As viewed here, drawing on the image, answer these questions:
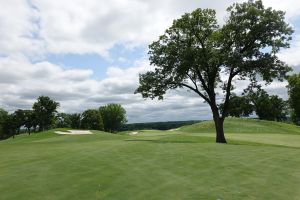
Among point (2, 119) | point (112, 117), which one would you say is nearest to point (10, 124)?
point (2, 119)

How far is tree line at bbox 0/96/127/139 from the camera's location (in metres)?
106

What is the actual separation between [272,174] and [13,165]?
11696mm

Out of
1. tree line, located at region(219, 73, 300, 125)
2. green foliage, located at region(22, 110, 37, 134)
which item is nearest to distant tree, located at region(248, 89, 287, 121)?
tree line, located at region(219, 73, 300, 125)

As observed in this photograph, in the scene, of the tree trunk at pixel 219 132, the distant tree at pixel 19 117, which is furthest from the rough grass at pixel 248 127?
the distant tree at pixel 19 117

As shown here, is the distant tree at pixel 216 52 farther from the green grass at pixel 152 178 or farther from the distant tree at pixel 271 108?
the distant tree at pixel 271 108

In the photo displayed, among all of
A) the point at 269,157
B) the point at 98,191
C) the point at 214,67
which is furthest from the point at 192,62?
the point at 98,191

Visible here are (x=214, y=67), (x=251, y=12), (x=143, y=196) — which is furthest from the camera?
(x=214, y=67)

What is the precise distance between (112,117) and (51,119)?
50.7m

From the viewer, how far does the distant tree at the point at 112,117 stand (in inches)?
6216

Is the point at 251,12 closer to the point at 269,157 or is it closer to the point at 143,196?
the point at 269,157

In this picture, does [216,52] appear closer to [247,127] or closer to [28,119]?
[247,127]

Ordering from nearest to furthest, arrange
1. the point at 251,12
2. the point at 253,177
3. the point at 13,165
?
the point at 253,177 → the point at 13,165 → the point at 251,12

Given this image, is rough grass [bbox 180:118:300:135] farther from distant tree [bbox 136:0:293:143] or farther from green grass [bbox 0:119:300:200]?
green grass [bbox 0:119:300:200]

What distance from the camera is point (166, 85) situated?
1625 inches
